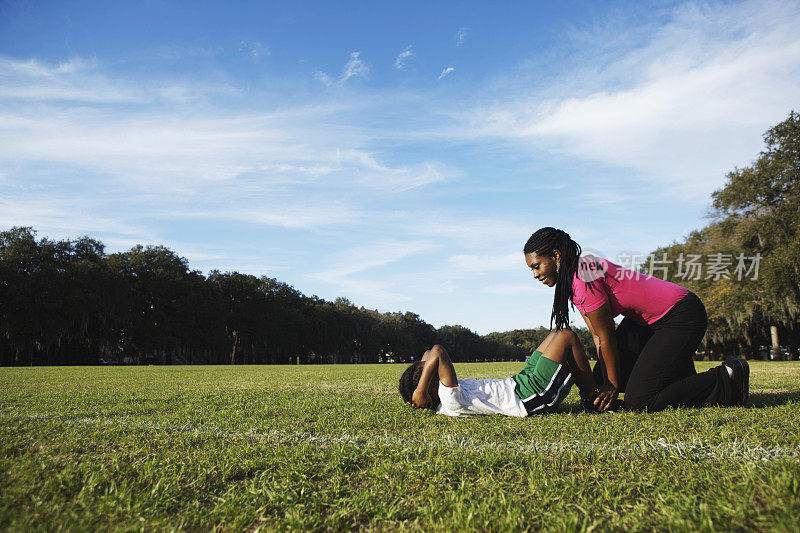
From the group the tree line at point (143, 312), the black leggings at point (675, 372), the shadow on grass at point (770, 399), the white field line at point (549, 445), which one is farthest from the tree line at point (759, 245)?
the tree line at point (143, 312)

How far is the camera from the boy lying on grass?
484 cm

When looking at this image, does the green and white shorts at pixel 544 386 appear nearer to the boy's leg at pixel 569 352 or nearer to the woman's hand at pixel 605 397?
the boy's leg at pixel 569 352

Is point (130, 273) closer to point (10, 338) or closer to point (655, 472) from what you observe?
point (10, 338)

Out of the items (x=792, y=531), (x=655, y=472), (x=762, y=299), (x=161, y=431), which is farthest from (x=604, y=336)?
(x=762, y=299)

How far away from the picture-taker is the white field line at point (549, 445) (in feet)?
10.2

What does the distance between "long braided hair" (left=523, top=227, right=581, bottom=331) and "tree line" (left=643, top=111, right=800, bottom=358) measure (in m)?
31.0

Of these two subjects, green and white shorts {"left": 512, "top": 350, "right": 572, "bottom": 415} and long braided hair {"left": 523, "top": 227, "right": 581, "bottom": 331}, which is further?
long braided hair {"left": 523, "top": 227, "right": 581, "bottom": 331}

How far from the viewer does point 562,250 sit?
5137 mm

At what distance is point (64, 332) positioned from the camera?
41.6 meters

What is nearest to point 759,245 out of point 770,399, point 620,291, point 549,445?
point 770,399

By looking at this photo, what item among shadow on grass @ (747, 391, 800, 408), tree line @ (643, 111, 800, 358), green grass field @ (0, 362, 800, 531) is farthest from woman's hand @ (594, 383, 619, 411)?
tree line @ (643, 111, 800, 358)

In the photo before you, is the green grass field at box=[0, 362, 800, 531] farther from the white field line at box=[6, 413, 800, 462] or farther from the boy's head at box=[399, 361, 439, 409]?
the boy's head at box=[399, 361, 439, 409]

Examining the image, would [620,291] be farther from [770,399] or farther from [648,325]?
[770,399]

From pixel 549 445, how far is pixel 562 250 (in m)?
2.31
